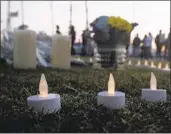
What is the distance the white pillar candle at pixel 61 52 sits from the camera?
3.21 meters

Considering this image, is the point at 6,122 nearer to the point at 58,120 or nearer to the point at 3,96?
the point at 58,120

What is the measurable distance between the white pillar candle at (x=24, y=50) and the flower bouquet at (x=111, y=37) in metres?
0.80

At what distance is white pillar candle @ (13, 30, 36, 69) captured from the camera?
291 cm

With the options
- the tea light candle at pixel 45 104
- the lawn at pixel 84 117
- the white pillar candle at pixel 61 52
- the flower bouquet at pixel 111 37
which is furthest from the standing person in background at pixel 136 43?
the tea light candle at pixel 45 104

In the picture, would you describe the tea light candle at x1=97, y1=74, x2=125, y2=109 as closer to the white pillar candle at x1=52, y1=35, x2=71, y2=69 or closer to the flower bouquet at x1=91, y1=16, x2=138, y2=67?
the white pillar candle at x1=52, y1=35, x2=71, y2=69

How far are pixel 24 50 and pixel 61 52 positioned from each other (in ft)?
1.29

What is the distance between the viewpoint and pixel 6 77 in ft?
6.59

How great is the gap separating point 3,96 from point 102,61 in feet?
7.90

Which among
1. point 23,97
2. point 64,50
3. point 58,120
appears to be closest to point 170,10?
point 64,50

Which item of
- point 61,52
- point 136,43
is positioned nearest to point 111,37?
point 61,52

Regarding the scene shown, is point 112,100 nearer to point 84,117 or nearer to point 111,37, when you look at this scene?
point 84,117

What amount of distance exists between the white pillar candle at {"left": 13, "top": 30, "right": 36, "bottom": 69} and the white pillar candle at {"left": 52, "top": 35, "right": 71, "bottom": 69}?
0.29 meters

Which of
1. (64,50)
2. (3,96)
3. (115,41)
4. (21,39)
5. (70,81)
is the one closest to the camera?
(3,96)

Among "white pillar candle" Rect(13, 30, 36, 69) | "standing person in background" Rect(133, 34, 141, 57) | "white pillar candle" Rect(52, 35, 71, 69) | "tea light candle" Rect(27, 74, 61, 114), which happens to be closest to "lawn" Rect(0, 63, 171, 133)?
"tea light candle" Rect(27, 74, 61, 114)
